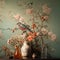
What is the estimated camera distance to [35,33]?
123 inches

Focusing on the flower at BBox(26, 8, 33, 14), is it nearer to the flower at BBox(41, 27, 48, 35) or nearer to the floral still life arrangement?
the floral still life arrangement

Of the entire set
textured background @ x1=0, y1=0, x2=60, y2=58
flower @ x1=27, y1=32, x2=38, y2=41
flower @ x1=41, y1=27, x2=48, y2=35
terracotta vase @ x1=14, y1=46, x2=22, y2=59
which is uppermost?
textured background @ x1=0, y1=0, x2=60, y2=58

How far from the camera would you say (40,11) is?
3137 mm

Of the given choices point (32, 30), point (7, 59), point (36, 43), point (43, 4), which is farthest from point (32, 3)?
point (7, 59)

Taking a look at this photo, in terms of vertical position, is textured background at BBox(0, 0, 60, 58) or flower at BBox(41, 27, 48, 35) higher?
textured background at BBox(0, 0, 60, 58)

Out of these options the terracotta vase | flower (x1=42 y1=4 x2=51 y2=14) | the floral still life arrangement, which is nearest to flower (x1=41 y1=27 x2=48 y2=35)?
the floral still life arrangement

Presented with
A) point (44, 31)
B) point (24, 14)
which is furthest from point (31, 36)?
point (24, 14)

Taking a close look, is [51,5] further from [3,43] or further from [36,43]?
[3,43]

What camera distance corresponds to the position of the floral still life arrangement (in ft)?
10.2

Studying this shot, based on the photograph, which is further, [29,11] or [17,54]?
[29,11]

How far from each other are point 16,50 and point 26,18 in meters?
0.61

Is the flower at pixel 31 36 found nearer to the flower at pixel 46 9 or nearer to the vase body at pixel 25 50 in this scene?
the vase body at pixel 25 50

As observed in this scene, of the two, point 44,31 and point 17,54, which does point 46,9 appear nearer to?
point 44,31

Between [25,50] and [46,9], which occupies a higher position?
[46,9]
